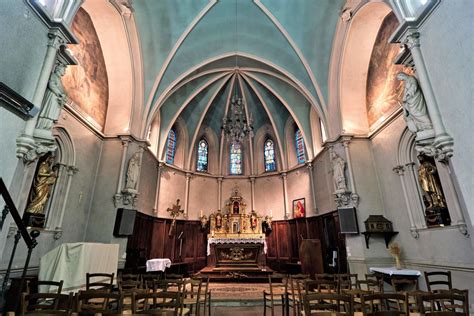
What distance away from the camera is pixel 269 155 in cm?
1705

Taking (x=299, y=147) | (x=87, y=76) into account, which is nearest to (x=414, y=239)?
(x=299, y=147)

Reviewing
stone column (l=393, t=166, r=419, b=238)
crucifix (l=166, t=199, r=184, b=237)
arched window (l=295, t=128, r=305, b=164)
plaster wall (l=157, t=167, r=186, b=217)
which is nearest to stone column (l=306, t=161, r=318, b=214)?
arched window (l=295, t=128, r=305, b=164)

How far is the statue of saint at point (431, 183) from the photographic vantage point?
6.47 m

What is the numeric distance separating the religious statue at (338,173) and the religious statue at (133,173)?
26.3 feet

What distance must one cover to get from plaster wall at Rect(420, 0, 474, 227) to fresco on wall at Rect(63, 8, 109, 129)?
993 cm

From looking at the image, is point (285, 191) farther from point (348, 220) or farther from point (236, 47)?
point (236, 47)

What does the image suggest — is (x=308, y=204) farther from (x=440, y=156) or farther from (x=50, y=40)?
(x=50, y=40)

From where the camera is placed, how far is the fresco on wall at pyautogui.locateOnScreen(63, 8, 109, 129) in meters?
8.28

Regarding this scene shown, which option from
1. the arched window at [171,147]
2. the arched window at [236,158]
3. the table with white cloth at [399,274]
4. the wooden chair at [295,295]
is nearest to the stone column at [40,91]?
the wooden chair at [295,295]

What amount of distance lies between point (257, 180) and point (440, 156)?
477 inches

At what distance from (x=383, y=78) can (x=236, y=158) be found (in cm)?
1042

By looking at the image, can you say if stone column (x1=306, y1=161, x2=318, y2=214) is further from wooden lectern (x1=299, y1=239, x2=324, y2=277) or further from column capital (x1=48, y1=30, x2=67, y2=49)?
column capital (x1=48, y1=30, x2=67, y2=49)

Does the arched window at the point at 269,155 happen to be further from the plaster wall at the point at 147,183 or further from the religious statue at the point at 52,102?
the religious statue at the point at 52,102

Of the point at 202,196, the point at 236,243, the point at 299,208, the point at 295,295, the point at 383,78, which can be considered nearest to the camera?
the point at 295,295
